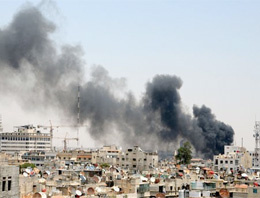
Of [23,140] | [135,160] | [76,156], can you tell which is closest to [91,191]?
[135,160]

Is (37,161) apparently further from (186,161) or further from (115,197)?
(115,197)

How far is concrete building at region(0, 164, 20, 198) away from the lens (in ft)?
51.1

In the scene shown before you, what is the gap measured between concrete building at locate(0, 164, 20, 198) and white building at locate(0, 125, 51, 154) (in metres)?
168

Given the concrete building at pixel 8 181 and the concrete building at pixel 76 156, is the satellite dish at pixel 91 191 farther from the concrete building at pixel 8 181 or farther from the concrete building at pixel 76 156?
the concrete building at pixel 76 156

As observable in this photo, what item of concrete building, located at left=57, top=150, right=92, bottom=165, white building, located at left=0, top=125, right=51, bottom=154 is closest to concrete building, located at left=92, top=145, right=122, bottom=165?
concrete building, located at left=57, top=150, right=92, bottom=165

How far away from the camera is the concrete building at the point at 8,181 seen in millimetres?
15586

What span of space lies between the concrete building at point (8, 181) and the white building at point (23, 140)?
168 m

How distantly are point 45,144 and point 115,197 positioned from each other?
149 metres

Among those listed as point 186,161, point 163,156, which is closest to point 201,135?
point 163,156

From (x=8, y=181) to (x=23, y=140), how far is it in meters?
172

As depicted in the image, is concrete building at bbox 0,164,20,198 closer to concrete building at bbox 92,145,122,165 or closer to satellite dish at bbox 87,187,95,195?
satellite dish at bbox 87,187,95,195

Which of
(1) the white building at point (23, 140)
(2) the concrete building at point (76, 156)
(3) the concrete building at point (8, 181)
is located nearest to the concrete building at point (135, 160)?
(2) the concrete building at point (76, 156)

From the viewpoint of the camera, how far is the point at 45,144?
19162 centimetres

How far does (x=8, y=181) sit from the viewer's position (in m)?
15.8
